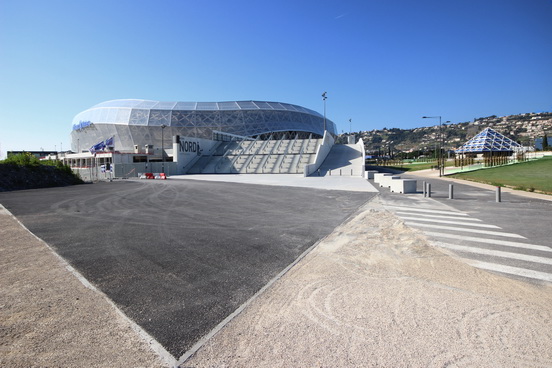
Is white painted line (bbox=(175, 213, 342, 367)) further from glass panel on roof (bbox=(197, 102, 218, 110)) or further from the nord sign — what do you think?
glass panel on roof (bbox=(197, 102, 218, 110))

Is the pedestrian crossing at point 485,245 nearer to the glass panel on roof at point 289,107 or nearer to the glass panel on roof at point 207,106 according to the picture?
the glass panel on roof at point 207,106

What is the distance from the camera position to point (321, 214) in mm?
11312

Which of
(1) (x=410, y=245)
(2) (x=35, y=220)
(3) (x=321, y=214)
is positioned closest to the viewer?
(1) (x=410, y=245)

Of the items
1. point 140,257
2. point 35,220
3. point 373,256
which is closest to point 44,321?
point 140,257

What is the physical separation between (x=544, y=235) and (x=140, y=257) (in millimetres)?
10106

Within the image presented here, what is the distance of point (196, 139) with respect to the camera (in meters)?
49.9

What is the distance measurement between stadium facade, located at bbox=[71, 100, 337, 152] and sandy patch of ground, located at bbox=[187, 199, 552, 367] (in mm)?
68361

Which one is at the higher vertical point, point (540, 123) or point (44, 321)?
point (540, 123)

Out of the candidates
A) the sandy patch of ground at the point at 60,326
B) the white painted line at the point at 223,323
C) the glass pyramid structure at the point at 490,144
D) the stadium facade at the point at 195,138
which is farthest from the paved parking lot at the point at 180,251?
the glass pyramid structure at the point at 490,144

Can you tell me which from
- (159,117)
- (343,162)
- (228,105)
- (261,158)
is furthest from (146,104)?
(343,162)

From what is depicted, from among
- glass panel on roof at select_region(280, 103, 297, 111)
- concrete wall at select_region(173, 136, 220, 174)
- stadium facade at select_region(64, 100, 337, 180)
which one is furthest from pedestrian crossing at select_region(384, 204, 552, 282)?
glass panel on roof at select_region(280, 103, 297, 111)

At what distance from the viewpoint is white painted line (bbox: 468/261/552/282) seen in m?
4.97

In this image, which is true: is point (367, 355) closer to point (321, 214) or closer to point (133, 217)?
point (321, 214)

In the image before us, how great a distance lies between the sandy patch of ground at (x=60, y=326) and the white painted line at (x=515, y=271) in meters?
5.72
